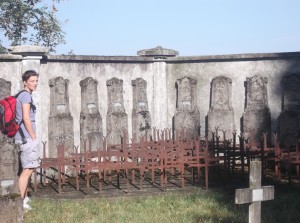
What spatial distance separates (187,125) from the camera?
12.9m

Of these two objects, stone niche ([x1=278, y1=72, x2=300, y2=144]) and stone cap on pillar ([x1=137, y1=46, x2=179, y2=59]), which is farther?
stone cap on pillar ([x1=137, y1=46, x2=179, y2=59])

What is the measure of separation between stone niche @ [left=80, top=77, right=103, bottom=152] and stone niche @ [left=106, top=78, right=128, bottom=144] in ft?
1.03

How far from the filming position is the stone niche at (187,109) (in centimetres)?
1284

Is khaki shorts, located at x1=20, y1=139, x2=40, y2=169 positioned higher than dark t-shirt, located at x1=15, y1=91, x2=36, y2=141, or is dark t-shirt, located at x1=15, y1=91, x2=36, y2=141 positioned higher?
dark t-shirt, located at x1=15, y1=91, x2=36, y2=141

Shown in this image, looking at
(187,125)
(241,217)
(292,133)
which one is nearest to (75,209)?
(241,217)

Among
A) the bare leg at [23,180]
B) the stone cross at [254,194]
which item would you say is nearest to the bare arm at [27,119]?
the bare leg at [23,180]

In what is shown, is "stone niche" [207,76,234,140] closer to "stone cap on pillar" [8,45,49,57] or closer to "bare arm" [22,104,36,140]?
"stone cap on pillar" [8,45,49,57]

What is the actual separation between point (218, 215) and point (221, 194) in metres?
1.40

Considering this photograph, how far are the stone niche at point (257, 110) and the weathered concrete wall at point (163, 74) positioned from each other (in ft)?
0.58

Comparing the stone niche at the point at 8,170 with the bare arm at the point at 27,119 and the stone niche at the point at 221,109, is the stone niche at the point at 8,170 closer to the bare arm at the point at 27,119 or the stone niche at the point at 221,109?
the bare arm at the point at 27,119

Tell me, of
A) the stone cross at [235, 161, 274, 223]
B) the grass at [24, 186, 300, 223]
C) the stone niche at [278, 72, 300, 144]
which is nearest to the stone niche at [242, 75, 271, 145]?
the stone niche at [278, 72, 300, 144]

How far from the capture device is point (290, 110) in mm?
12234

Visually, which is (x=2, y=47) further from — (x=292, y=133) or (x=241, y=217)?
(x=241, y=217)

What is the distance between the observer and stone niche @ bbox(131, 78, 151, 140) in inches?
490
